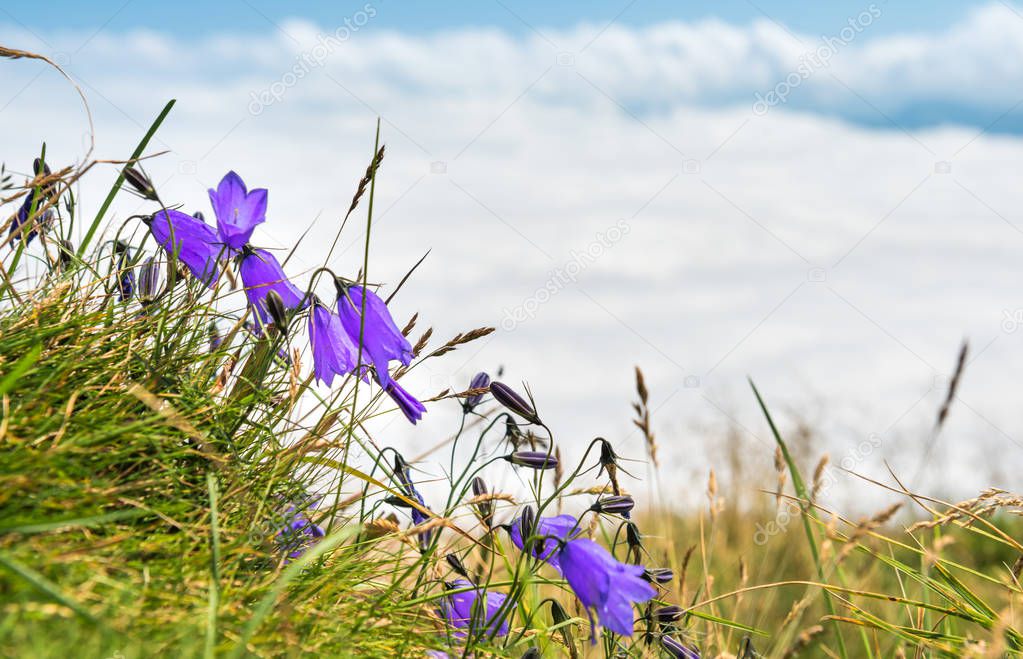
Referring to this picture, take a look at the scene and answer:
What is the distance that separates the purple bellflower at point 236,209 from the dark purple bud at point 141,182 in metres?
0.16

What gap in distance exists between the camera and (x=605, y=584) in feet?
5.74

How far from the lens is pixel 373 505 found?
208cm

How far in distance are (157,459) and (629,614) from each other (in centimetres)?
98

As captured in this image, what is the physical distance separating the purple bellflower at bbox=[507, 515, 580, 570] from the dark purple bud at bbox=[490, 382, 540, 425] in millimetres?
228

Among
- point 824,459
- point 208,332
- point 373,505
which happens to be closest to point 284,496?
point 373,505

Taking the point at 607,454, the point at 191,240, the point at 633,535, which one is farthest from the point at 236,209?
the point at 633,535

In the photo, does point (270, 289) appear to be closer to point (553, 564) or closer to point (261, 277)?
point (261, 277)

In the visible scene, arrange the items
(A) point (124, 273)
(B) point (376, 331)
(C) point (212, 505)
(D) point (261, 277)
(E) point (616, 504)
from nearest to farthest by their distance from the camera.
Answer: (C) point (212, 505)
(E) point (616, 504)
(B) point (376, 331)
(D) point (261, 277)
(A) point (124, 273)

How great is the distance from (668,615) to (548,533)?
34 cm

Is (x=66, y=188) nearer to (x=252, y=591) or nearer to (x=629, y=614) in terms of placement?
(x=252, y=591)

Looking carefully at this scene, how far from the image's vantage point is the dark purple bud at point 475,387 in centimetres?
225

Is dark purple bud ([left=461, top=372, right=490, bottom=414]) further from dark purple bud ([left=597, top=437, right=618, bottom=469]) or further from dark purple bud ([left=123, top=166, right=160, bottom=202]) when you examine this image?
dark purple bud ([left=123, top=166, right=160, bottom=202])

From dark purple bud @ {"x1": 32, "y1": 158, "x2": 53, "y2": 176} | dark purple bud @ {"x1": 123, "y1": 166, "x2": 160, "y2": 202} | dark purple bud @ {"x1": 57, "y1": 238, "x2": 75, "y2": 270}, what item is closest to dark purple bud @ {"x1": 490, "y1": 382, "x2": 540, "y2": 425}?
dark purple bud @ {"x1": 123, "y1": 166, "x2": 160, "y2": 202}

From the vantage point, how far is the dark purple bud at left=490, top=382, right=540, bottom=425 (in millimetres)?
2059
